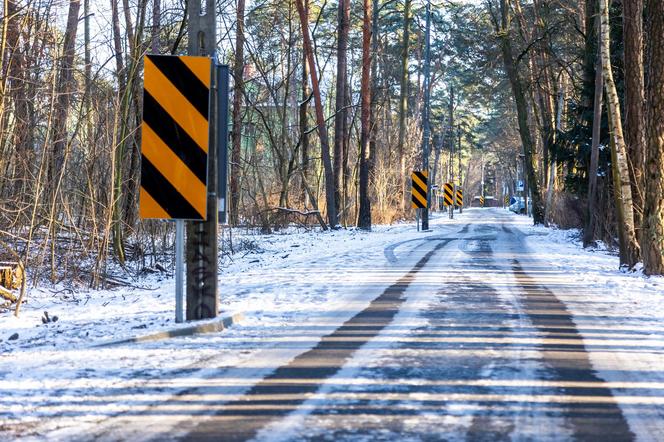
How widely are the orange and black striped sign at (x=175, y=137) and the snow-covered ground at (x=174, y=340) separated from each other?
1.14 m

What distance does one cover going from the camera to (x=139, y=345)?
20.0ft

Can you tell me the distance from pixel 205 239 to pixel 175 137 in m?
1.01

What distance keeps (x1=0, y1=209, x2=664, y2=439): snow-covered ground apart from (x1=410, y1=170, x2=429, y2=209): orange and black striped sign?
564 inches

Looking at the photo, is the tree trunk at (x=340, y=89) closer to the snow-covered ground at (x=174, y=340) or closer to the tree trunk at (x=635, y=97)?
the tree trunk at (x=635, y=97)

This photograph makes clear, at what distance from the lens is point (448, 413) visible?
420 cm

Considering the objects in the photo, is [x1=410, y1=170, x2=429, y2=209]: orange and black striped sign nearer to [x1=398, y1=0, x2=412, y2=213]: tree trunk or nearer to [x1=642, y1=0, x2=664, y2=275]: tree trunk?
[x1=398, y1=0, x2=412, y2=213]: tree trunk

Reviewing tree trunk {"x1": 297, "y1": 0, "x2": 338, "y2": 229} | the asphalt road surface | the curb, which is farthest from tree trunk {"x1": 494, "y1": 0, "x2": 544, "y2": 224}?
the curb

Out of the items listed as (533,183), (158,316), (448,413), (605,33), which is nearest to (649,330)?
(448,413)

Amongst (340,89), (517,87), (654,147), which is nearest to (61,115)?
(654,147)

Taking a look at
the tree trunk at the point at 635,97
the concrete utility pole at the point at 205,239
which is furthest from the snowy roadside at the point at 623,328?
the concrete utility pole at the point at 205,239

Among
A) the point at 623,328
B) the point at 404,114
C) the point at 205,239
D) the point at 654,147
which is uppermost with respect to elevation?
the point at 404,114

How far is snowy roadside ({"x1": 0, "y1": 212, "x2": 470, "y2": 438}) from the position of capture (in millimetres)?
4359

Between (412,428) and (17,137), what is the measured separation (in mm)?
8011

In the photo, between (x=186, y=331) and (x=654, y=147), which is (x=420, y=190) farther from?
(x=186, y=331)
